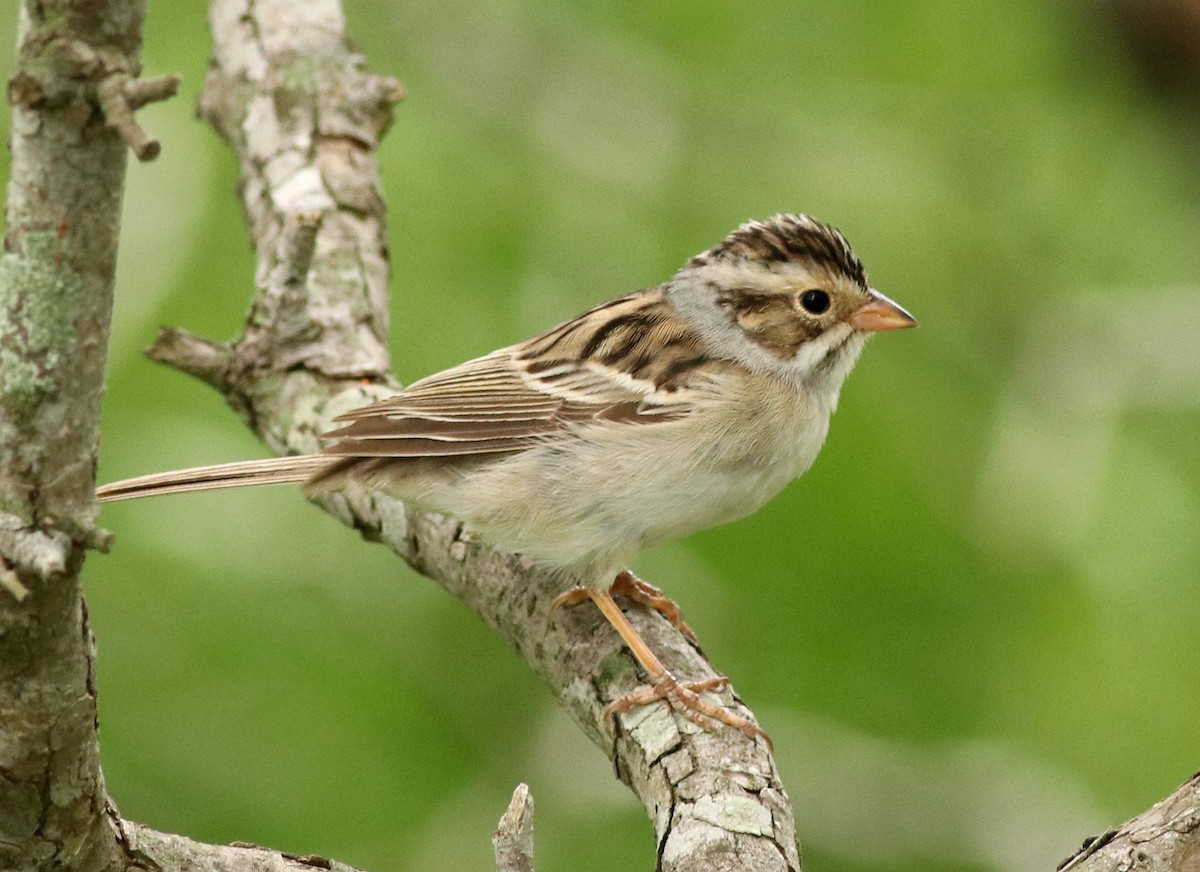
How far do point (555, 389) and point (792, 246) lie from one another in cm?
80

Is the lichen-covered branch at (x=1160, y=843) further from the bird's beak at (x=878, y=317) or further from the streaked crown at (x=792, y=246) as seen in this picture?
the streaked crown at (x=792, y=246)

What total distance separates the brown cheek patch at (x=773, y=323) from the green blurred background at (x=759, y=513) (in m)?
0.27

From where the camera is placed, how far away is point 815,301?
13.9 ft

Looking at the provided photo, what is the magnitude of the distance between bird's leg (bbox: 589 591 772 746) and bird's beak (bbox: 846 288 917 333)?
1.21 meters

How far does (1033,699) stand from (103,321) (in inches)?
113

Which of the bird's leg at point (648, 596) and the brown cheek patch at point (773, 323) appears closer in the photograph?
the bird's leg at point (648, 596)

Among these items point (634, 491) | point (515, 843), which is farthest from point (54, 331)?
point (634, 491)

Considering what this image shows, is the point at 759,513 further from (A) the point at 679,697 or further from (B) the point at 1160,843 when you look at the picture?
(B) the point at 1160,843

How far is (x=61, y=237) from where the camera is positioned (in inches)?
68.7

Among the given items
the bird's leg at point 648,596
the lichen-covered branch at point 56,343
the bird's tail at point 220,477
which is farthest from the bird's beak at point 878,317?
the lichen-covered branch at point 56,343

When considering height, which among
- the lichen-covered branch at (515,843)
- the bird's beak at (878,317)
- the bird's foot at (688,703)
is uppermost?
the bird's beak at (878,317)

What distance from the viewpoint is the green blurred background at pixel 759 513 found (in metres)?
3.78

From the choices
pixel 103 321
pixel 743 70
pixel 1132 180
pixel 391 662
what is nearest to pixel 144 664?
pixel 391 662

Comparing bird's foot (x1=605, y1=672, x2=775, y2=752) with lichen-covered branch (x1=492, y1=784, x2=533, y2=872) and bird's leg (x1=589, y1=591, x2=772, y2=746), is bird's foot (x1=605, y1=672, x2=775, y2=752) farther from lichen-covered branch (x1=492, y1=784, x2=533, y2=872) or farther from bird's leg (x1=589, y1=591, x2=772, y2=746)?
lichen-covered branch (x1=492, y1=784, x2=533, y2=872)
